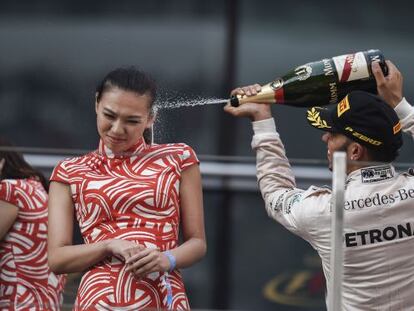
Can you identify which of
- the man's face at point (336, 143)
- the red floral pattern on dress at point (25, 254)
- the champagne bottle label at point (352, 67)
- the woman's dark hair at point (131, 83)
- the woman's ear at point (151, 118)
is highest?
the champagne bottle label at point (352, 67)

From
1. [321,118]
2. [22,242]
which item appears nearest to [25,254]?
[22,242]

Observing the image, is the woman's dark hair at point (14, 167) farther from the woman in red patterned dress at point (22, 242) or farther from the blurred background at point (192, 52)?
the blurred background at point (192, 52)

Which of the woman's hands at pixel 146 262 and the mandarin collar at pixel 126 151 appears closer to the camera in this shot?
the woman's hands at pixel 146 262

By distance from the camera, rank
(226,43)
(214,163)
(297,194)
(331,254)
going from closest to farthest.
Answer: (331,254) → (297,194) → (214,163) → (226,43)

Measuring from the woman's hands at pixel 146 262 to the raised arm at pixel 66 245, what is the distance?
20 millimetres

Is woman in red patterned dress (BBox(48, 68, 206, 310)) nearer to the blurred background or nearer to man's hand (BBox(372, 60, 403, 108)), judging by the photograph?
man's hand (BBox(372, 60, 403, 108))

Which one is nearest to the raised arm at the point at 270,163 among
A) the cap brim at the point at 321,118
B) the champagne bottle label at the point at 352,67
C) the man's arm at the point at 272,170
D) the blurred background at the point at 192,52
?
the man's arm at the point at 272,170

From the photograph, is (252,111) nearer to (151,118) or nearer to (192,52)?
(151,118)

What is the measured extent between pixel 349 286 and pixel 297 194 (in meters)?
0.26

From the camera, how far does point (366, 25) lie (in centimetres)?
502

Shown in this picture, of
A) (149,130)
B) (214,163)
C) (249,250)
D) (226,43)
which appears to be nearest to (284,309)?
(249,250)

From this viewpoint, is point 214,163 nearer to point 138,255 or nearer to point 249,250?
point 249,250

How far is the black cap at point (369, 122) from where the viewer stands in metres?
3.25

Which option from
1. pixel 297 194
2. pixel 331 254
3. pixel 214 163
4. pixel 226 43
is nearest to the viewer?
pixel 331 254
